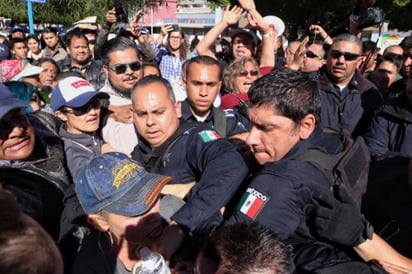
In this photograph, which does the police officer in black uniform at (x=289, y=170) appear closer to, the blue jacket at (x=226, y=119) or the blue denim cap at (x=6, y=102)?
the blue jacket at (x=226, y=119)

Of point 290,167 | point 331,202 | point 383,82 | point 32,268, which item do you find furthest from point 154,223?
point 383,82

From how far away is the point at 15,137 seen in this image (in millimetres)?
1900

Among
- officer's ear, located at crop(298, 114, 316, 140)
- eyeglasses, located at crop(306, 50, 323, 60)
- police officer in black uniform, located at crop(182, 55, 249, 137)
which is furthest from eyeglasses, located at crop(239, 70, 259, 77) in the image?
Answer: officer's ear, located at crop(298, 114, 316, 140)

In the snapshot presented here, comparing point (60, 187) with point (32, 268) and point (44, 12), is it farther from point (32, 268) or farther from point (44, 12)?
point (44, 12)

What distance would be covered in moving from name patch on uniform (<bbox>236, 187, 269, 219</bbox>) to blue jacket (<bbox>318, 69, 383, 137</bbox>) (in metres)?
2.08

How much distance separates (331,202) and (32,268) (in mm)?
1006

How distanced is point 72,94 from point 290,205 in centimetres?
179

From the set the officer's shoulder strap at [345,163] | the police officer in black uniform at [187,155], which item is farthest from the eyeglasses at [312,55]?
the officer's shoulder strap at [345,163]

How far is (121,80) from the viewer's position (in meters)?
3.27

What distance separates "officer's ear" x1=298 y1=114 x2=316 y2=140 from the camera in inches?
65.9

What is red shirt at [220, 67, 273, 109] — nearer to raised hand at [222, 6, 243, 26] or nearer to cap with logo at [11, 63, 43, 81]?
raised hand at [222, 6, 243, 26]

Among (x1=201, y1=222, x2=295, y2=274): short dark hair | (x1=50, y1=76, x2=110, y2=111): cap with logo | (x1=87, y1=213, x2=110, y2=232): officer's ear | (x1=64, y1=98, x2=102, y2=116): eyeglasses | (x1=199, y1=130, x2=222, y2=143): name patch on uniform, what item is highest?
(x1=50, y1=76, x2=110, y2=111): cap with logo

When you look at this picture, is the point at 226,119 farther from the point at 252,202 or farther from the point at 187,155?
the point at 252,202

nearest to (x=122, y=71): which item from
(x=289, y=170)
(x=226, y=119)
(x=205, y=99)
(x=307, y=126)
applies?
(x=205, y=99)
